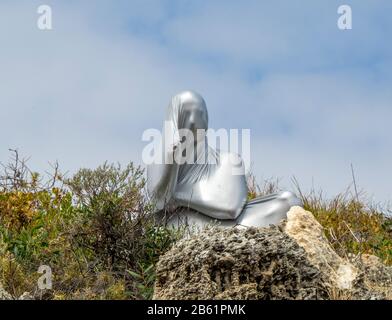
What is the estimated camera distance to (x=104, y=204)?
9.36m

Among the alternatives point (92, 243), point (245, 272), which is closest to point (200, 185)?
point (92, 243)

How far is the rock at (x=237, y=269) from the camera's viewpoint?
717cm

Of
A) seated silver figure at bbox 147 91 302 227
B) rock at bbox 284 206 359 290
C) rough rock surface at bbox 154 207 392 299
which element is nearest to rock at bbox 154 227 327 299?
rough rock surface at bbox 154 207 392 299

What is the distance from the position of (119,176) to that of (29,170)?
254 cm

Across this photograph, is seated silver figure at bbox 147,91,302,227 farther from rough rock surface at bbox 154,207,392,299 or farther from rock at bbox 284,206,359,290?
rough rock surface at bbox 154,207,392,299

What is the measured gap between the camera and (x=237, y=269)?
7.25m

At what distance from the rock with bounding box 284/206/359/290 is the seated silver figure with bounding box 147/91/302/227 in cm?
206

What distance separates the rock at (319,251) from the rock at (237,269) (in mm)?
335

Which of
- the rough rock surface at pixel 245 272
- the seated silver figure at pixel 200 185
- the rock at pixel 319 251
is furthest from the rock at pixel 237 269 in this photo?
the seated silver figure at pixel 200 185

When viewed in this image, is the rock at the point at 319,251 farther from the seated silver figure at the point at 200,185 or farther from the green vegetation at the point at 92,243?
the seated silver figure at the point at 200,185

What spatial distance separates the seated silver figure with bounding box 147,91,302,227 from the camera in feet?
35.7

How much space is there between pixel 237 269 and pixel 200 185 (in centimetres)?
394

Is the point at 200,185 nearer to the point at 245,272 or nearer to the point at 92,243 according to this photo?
the point at 92,243
